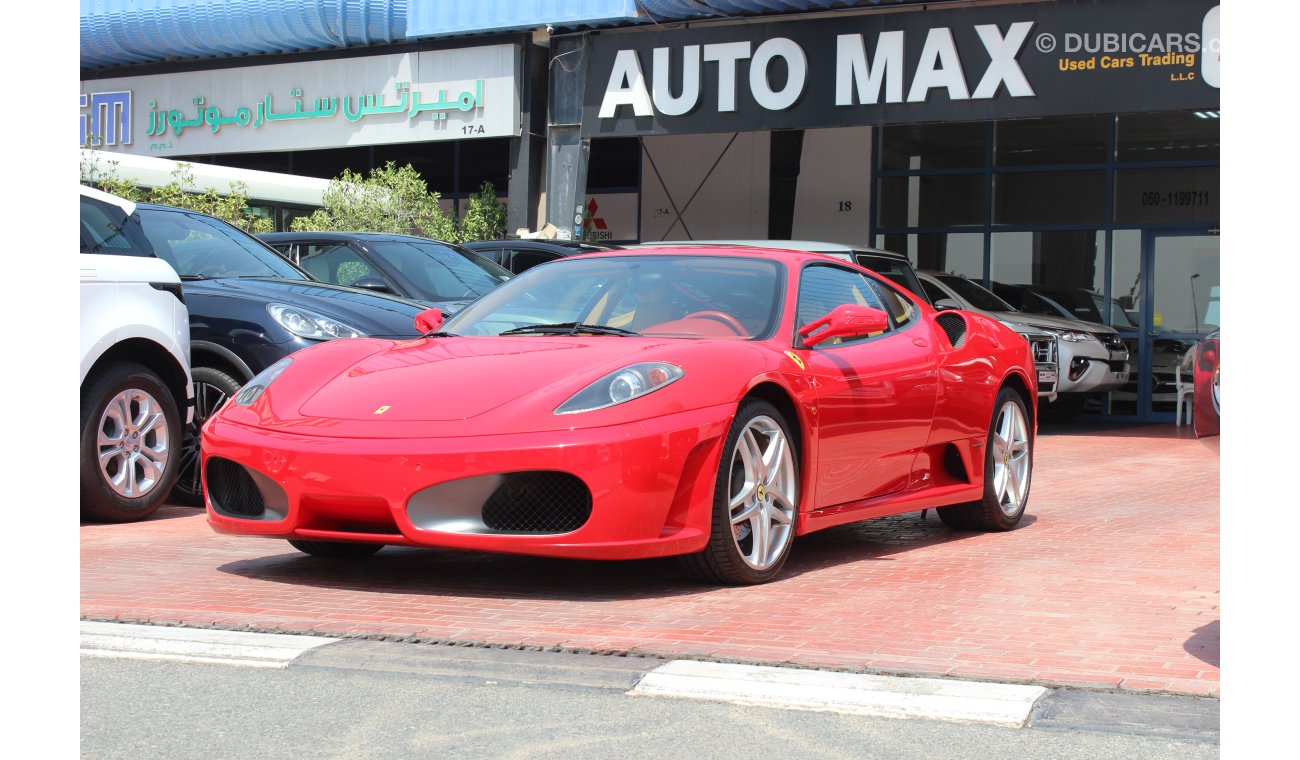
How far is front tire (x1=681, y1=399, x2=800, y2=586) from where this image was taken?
18.9ft

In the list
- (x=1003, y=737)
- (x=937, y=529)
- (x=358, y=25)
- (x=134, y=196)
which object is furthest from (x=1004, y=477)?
(x=358, y=25)

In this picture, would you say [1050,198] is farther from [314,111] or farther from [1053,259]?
[314,111]

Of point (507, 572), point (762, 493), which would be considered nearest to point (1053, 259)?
point (762, 493)

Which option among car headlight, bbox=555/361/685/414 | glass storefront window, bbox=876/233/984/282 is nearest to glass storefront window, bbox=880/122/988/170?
A: glass storefront window, bbox=876/233/984/282

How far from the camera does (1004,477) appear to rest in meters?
7.89

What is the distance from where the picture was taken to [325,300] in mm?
8906

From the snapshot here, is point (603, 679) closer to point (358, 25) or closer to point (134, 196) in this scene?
point (134, 196)

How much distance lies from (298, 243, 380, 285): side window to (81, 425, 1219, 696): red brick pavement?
3.65 m

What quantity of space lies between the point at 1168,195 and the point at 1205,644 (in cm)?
1443

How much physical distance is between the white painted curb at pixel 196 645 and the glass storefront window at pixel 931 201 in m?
16.1

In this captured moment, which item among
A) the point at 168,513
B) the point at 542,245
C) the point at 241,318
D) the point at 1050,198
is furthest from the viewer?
the point at 1050,198
